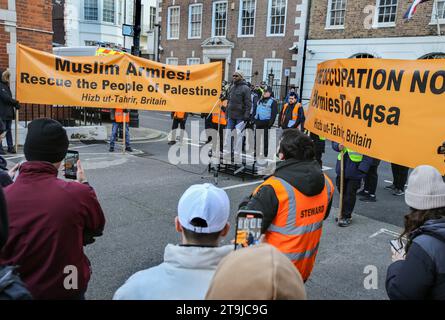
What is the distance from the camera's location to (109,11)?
120 ft

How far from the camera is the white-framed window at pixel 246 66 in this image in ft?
83.4

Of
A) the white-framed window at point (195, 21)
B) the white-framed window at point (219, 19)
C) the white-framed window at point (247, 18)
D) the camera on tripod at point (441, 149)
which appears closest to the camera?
the camera on tripod at point (441, 149)

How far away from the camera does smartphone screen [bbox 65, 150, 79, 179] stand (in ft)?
9.73

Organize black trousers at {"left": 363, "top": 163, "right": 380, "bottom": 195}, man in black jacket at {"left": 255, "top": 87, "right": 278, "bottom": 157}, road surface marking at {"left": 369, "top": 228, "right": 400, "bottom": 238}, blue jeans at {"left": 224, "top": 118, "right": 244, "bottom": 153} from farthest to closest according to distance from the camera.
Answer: man in black jacket at {"left": 255, "top": 87, "right": 278, "bottom": 157}
blue jeans at {"left": 224, "top": 118, "right": 244, "bottom": 153}
black trousers at {"left": 363, "top": 163, "right": 380, "bottom": 195}
road surface marking at {"left": 369, "top": 228, "right": 400, "bottom": 238}

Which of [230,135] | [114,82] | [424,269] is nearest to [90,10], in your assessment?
[114,82]

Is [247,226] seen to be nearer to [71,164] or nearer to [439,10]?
[71,164]

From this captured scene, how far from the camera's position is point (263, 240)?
295cm

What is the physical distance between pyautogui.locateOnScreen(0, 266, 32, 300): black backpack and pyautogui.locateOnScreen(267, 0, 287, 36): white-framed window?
2347 centimetres

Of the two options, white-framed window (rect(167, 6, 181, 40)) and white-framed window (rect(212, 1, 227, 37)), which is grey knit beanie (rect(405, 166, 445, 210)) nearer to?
white-framed window (rect(212, 1, 227, 37))

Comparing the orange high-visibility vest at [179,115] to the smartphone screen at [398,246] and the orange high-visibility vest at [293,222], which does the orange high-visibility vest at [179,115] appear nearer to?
the orange high-visibility vest at [293,222]

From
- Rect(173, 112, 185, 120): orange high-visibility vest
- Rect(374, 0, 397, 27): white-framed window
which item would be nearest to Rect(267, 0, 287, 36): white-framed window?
Rect(374, 0, 397, 27): white-framed window

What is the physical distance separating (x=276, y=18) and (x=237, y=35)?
2.97m

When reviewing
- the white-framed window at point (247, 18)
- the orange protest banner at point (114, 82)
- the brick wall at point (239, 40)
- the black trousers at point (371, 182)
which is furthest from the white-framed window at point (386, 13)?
the black trousers at point (371, 182)
